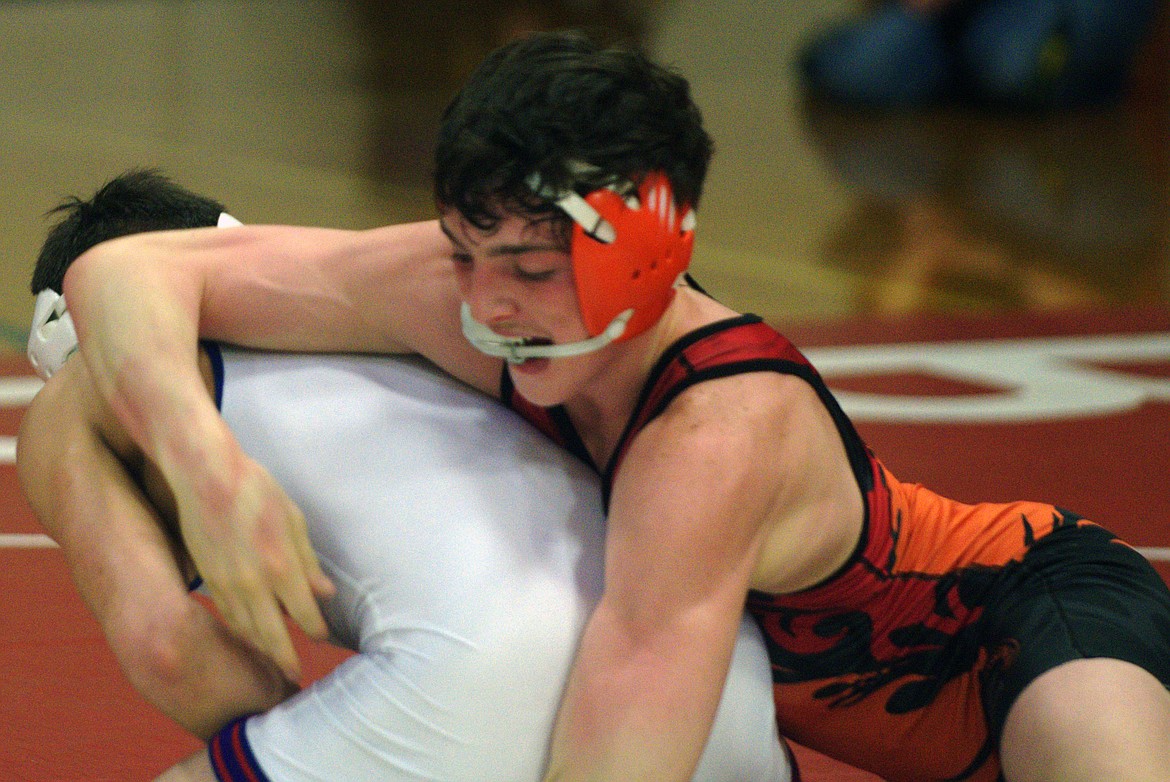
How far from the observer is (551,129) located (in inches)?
61.6

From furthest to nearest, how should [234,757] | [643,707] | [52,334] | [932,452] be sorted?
1. [932,452]
2. [52,334]
3. [234,757]
4. [643,707]

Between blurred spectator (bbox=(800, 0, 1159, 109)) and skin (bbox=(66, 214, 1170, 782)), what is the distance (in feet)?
24.2

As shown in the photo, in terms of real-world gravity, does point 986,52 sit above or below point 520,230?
below

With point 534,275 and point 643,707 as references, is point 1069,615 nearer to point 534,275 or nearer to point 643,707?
point 643,707

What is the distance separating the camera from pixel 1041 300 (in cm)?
527

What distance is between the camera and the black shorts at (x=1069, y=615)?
180cm

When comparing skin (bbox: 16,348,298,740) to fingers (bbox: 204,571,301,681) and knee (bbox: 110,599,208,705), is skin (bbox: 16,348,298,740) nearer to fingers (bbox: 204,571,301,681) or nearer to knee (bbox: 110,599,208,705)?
knee (bbox: 110,599,208,705)

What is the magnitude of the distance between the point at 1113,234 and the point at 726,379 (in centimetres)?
515

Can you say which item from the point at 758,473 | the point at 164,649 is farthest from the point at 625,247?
the point at 164,649

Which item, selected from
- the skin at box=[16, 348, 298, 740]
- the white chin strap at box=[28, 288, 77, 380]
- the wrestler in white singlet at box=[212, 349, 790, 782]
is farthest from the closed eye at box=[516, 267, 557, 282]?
the white chin strap at box=[28, 288, 77, 380]

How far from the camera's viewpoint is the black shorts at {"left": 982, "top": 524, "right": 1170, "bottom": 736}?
5.91 ft

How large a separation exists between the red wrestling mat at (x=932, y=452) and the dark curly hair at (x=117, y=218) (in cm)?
65

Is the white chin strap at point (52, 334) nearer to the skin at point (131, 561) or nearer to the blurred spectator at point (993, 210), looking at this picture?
the skin at point (131, 561)

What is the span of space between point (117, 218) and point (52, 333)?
17 cm
